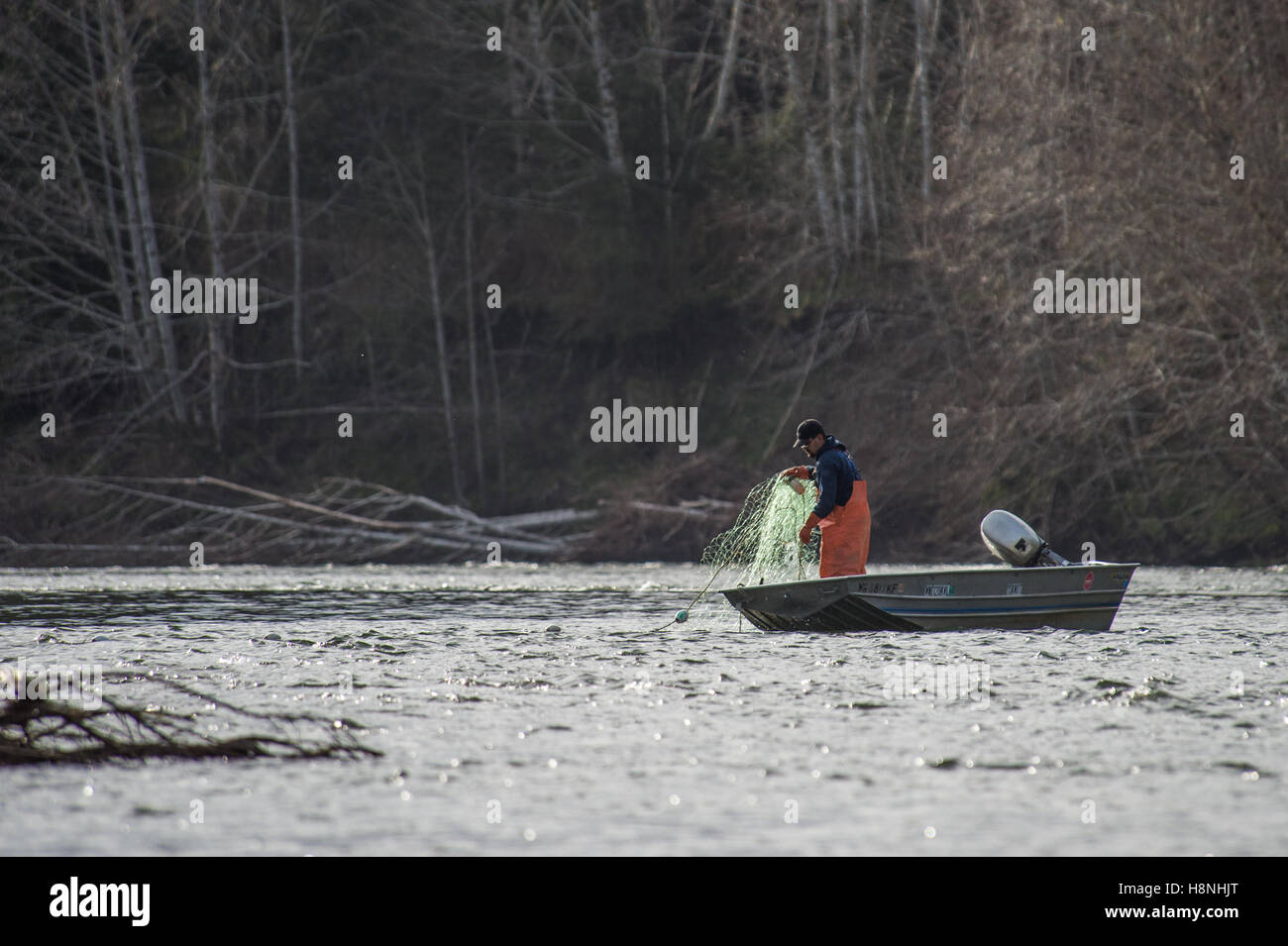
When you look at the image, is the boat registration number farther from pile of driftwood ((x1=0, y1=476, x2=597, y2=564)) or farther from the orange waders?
pile of driftwood ((x1=0, y1=476, x2=597, y2=564))

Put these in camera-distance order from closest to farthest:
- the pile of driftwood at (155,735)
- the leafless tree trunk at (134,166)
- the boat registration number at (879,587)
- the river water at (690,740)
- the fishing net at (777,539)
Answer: the river water at (690,740) → the pile of driftwood at (155,735) → the boat registration number at (879,587) → the fishing net at (777,539) → the leafless tree trunk at (134,166)

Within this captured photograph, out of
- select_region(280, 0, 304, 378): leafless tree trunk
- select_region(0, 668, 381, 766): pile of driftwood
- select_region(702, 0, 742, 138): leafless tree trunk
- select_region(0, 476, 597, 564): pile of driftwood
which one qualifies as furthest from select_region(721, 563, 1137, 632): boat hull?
select_region(280, 0, 304, 378): leafless tree trunk

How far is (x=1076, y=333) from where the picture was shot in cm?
2717

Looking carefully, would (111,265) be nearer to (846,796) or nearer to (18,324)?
(18,324)

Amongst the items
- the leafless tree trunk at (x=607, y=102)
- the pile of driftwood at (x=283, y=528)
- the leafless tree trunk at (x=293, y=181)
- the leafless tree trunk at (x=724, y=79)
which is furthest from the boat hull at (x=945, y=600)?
the leafless tree trunk at (x=293, y=181)

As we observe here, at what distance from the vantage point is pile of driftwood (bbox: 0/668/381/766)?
9.65 metres

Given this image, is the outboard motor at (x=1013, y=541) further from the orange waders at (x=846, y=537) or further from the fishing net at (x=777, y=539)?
the fishing net at (x=777, y=539)

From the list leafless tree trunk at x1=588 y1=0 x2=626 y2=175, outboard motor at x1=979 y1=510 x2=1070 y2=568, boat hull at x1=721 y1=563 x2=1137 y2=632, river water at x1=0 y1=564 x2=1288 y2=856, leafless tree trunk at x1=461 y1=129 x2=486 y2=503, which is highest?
leafless tree trunk at x1=588 y1=0 x2=626 y2=175

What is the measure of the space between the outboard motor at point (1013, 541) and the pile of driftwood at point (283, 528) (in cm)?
1381

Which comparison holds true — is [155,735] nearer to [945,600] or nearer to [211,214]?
[945,600]

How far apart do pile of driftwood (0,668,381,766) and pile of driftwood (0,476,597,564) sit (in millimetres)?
19059

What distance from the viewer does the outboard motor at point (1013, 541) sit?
54.1 feet

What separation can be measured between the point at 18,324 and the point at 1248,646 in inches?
960
